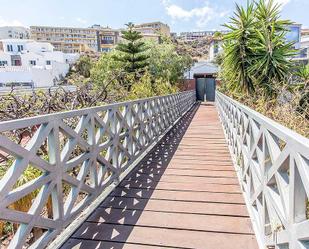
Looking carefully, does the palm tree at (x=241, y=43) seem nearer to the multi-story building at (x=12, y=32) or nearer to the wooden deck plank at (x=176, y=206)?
the wooden deck plank at (x=176, y=206)

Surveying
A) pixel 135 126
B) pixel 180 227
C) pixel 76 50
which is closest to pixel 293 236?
pixel 180 227

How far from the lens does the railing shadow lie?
229 centimetres

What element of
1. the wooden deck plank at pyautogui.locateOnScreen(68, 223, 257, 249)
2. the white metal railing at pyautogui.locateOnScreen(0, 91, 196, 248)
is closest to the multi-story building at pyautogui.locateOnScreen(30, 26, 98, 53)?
the white metal railing at pyautogui.locateOnScreen(0, 91, 196, 248)

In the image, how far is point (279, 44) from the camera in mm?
5984

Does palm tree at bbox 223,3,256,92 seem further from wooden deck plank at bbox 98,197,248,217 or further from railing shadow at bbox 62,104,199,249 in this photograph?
wooden deck plank at bbox 98,197,248,217

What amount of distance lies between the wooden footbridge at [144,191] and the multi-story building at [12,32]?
3564 inches

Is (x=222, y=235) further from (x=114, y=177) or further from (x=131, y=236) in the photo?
(x=114, y=177)

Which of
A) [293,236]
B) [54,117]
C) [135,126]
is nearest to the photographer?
[293,236]

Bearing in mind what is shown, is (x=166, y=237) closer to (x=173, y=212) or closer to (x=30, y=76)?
(x=173, y=212)

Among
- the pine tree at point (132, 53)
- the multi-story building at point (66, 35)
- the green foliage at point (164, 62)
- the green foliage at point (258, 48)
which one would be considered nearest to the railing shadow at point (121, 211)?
the green foliage at point (258, 48)

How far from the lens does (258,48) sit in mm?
5934

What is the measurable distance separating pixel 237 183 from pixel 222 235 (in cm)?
131

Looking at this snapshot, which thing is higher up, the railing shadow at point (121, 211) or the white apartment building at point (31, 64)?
the white apartment building at point (31, 64)

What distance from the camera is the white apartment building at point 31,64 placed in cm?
3102
